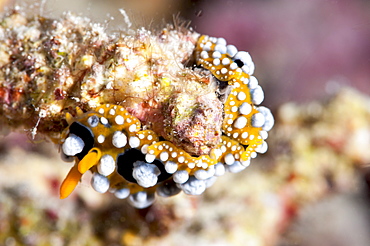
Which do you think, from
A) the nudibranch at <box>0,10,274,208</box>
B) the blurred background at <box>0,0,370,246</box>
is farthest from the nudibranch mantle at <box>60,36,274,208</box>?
the blurred background at <box>0,0,370,246</box>

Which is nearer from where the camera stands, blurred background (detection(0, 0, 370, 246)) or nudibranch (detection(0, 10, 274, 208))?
nudibranch (detection(0, 10, 274, 208))

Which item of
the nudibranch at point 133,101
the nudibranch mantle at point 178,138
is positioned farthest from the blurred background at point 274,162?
the nudibranch mantle at point 178,138

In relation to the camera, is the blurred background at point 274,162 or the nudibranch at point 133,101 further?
the blurred background at point 274,162

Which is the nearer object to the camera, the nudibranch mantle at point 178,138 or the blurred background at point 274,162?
the nudibranch mantle at point 178,138

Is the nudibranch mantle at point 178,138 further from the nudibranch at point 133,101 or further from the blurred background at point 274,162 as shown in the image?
the blurred background at point 274,162

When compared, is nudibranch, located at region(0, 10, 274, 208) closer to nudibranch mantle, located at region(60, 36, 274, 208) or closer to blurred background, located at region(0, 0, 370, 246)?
nudibranch mantle, located at region(60, 36, 274, 208)
